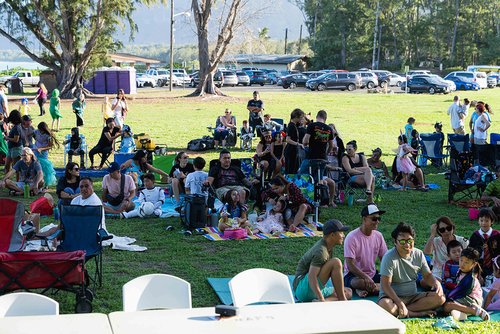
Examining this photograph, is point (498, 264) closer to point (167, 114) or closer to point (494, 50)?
point (167, 114)

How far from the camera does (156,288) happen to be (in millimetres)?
6215

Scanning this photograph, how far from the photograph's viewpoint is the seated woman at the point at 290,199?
36.9 feet

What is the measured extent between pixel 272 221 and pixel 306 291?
375cm

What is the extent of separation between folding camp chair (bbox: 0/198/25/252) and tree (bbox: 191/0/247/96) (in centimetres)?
2924

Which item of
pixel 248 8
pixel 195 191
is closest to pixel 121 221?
pixel 195 191

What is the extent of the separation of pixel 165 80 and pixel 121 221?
150 feet

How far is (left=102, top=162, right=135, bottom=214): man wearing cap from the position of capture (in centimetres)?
1195

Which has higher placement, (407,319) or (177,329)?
(177,329)

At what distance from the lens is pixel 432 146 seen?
57.4 feet

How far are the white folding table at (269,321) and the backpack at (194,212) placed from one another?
5.60 meters

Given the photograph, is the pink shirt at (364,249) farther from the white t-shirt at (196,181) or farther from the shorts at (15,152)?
the shorts at (15,152)

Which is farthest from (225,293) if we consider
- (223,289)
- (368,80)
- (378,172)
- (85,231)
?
(368,80)

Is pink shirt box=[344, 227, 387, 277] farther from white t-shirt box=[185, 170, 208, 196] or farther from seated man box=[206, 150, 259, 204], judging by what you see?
white t-shirt box=[185, 170, 208, 196]

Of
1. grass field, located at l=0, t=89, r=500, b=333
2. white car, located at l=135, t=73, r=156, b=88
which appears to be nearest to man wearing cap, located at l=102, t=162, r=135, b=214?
grass field, located at l=0, t=89, r=500, b=333
